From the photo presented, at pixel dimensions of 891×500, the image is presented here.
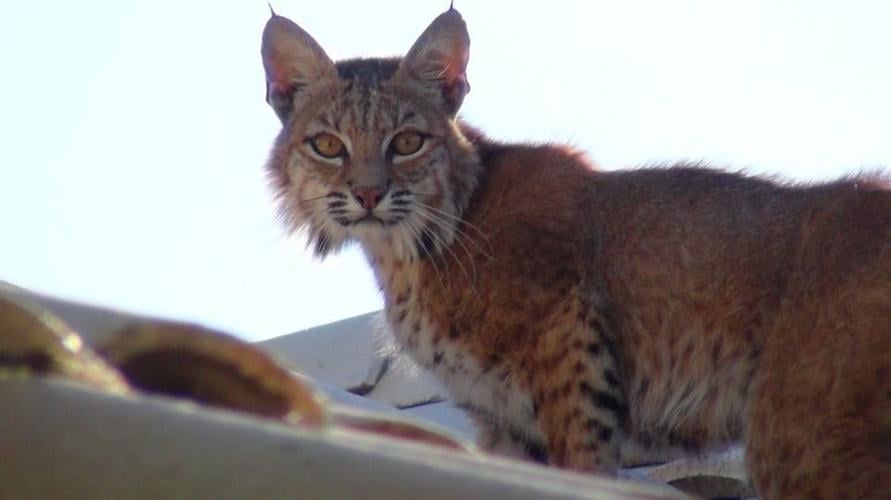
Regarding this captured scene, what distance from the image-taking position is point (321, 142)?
6266mm

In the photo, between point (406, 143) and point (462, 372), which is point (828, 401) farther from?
point (406, 143)

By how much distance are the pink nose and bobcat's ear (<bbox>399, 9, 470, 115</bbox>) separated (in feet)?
2.45

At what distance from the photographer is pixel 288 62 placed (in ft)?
21.7

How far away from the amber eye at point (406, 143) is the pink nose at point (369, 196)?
28cm

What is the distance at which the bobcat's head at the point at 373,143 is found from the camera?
6.11 metres

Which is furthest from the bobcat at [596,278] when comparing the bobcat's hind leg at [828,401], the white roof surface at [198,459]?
the white roof surface at [198,459]

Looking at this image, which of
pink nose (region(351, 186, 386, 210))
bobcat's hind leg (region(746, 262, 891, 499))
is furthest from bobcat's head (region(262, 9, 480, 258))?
bobcat's hind leg (region(746, 262, 891, 499))

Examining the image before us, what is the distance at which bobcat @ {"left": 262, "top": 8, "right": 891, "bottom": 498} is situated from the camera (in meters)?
5.15

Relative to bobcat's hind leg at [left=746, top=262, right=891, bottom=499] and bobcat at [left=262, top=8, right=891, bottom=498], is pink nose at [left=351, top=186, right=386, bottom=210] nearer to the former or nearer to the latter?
bobcat at [left=262, top=8, right=891, bottom=498]

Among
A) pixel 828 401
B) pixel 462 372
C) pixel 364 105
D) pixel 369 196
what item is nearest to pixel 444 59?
pixel 364 105

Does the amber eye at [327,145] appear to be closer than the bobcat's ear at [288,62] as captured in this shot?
Yes

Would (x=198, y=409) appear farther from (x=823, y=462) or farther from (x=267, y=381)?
(x=823, y=462)

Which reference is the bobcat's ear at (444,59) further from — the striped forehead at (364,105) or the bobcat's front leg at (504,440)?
the bobcat's front leg at (504,440)

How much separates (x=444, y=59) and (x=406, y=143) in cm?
55
